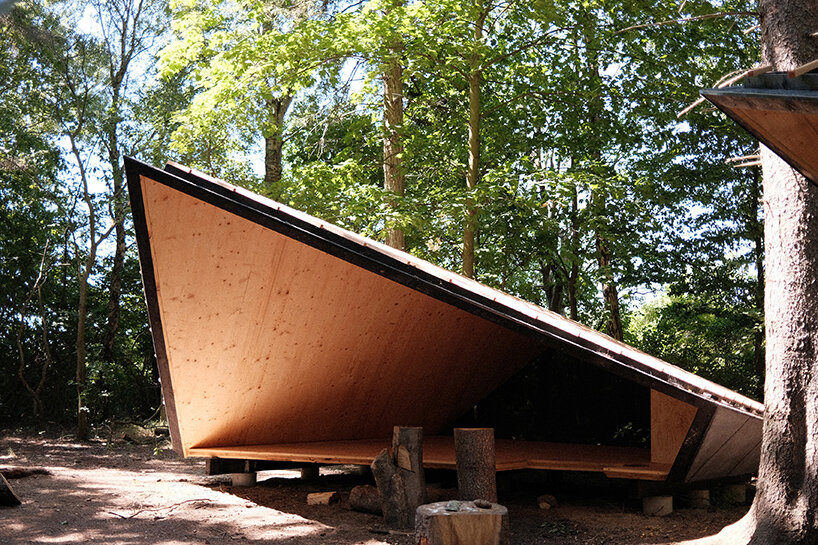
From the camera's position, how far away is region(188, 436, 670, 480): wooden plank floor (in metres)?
5.73

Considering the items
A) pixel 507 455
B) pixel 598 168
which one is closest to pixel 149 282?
pixel 507 455

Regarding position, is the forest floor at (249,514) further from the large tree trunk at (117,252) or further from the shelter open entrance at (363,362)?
the large tree trunk at (117,252)

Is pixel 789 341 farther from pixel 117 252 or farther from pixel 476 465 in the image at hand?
pixel 117 252

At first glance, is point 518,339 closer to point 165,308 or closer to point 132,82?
point 165,308

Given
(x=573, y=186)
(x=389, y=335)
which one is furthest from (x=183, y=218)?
(x=573, y=186)

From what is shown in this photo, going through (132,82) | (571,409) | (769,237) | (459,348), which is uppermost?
(132,82)

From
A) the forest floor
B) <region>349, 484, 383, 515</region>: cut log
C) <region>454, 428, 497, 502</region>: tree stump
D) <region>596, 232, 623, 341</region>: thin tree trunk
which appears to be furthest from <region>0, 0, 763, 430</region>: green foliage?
<region>454, 428, 497, 502</region>: tree stump

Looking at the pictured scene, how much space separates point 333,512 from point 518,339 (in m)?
3.10

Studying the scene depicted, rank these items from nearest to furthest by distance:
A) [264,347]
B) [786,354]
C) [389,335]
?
1. [786,354]
2. [264,347]
3. [389,335]

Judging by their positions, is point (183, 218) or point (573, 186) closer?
point (183, 218)

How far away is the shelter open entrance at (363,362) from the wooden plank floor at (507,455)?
2cm

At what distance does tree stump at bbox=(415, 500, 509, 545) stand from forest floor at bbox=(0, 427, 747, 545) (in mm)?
886

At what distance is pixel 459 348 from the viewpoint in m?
7.83

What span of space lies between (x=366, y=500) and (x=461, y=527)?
6.22 feet
